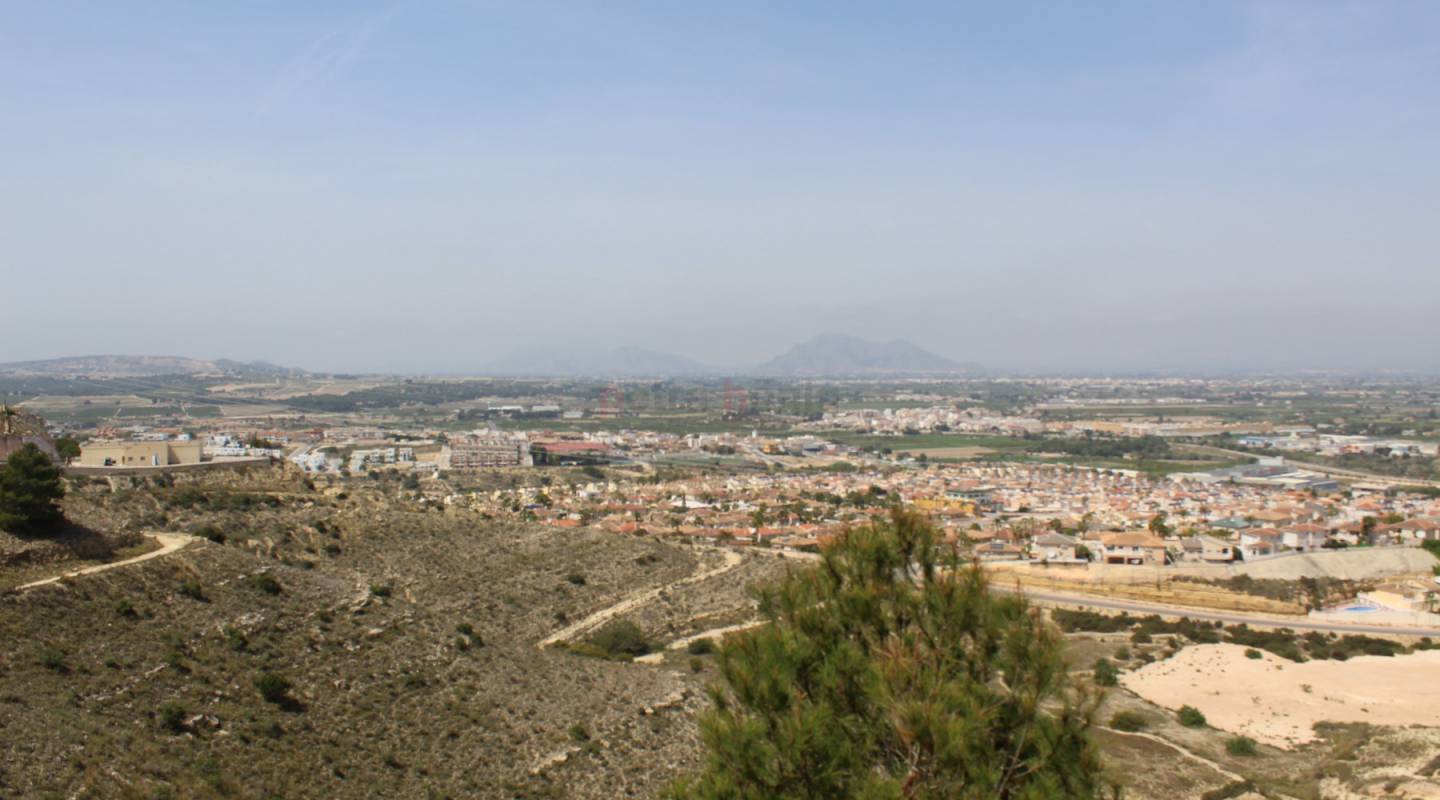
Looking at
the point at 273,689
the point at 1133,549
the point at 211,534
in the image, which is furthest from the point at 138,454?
the point at 1133,549

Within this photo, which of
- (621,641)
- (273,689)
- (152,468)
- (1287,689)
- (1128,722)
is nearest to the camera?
(273,689)

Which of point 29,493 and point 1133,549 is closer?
point 29,493

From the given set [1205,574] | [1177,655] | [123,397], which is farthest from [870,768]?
[123,397]

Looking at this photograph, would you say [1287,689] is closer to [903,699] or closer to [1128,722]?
[1128,722]

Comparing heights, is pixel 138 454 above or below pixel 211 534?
above

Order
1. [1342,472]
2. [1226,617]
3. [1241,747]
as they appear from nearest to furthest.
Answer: [1241,747] < [1226,617] < [1342,472]

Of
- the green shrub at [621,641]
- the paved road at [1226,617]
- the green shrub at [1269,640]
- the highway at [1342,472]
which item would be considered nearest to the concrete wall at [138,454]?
the green shrub at [621,641]

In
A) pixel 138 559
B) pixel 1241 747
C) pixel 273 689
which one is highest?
pixel 138 559
